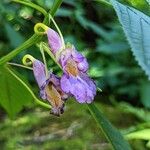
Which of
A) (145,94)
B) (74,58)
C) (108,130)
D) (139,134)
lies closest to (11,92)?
(108,130)

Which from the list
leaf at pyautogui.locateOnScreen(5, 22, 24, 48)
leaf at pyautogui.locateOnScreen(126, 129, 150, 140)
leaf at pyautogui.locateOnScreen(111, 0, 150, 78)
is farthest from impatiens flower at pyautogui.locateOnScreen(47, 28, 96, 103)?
leaf at pyautogui.locateOnScreen(5, 22, 24, 48)

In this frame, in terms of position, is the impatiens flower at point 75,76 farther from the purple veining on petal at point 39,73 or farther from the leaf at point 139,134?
the leaf at point 139,134

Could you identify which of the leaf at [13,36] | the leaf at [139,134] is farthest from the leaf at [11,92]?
the leaf at [13,36]

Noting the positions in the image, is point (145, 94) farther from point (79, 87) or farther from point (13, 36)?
point (79, 87)

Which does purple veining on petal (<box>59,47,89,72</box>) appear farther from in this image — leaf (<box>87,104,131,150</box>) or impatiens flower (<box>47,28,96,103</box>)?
leaf (<box>87,104,131,150</box>)

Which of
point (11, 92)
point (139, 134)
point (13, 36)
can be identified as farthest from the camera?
point (13, 36)

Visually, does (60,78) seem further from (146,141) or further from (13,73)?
(146,141)
